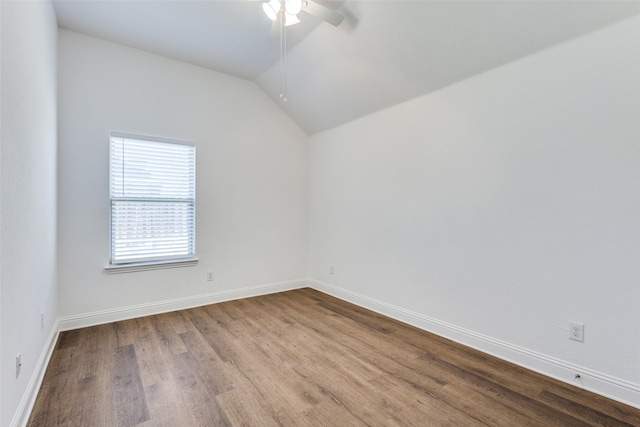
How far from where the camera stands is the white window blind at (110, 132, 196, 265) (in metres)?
3.25

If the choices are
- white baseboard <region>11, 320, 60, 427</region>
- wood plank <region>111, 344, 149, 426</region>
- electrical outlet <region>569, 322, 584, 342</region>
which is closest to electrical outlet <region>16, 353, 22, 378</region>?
white baseboard <region>11, 320, 60, 427</region>

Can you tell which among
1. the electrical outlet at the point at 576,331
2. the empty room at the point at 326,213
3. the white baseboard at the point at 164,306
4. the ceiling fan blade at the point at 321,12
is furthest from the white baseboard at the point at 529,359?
the ceiling fan blade at the point at 321,12

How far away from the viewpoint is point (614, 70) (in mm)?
1912

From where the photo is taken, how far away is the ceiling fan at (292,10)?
2141 millimetres

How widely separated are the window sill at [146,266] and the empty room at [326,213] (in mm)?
26

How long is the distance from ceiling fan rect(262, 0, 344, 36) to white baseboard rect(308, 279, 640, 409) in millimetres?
2890

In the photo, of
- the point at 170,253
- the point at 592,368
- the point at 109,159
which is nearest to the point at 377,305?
the point at 592,368

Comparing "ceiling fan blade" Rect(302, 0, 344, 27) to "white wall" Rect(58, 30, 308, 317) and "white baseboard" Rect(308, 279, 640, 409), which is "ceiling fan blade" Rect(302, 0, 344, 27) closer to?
"white wall" Rect(58, 30, 308, 317)

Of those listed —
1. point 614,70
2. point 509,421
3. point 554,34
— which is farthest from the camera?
point 554,34

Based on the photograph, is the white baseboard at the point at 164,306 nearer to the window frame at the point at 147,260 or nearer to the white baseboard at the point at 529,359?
the window frame at the point at 147,260

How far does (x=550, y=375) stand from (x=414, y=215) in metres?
1.68

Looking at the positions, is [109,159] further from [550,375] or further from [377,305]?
[550,375]

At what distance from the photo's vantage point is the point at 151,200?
11.2ft

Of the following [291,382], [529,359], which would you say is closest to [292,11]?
[291,382]
